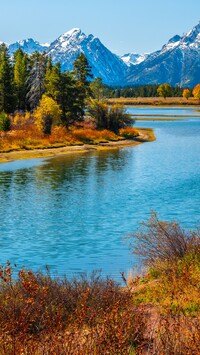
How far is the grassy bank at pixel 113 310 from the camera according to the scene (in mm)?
7297

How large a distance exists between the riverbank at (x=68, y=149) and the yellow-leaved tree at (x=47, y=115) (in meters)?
5.85

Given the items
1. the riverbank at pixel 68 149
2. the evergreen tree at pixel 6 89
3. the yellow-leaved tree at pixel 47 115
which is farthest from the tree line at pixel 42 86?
the riverbank at pixel 68 149

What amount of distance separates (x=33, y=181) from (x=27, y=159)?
15067 mm

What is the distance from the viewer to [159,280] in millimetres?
14516

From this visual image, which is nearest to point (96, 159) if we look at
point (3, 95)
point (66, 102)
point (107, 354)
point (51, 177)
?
point (51, 177)

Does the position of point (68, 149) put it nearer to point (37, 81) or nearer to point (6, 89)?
point (6, 89)

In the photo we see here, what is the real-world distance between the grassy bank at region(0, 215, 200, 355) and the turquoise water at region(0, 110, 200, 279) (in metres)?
3.10

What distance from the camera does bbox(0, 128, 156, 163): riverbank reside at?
190ft

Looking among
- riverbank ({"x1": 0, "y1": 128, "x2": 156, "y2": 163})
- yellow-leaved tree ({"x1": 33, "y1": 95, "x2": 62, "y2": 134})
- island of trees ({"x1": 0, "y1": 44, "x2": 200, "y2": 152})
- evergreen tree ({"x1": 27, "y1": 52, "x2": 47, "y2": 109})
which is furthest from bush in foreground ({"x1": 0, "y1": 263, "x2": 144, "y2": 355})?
evergreen tree ({"x1": 27, "y1": 52, "x2": 47, "y2": 109})

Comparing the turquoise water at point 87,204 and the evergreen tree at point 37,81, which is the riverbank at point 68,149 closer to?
the turquoise water at point 87,204

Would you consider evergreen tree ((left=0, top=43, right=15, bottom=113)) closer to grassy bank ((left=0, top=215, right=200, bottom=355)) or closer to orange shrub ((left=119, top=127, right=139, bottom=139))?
orange shrub ((left=119, top=127, right=139, bottom=139))

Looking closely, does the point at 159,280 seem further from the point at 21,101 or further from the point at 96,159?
the point at 21,101

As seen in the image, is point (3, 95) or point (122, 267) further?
point (3, 95)

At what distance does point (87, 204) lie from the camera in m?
32.8
